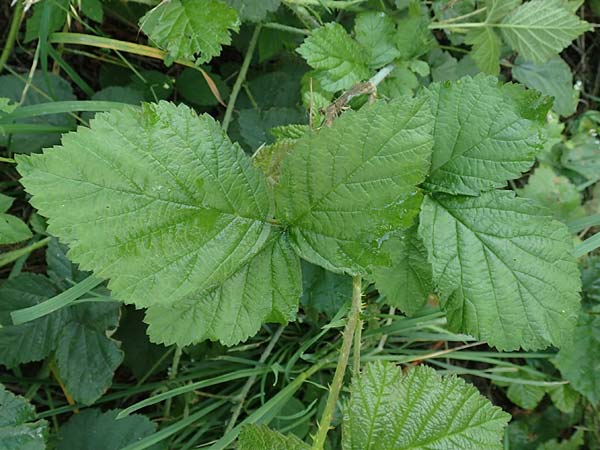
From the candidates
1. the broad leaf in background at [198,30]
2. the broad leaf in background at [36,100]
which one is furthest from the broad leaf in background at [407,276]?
the broad leaf in background at [36,100]

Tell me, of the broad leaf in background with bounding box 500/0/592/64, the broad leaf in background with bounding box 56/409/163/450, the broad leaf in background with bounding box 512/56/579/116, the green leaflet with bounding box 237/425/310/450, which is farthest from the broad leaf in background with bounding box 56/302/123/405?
the broad leaf in background with bounding box 512/56/579/116

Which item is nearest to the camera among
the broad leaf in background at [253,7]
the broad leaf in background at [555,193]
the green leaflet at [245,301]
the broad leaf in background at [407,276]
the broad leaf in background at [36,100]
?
the green leaflet at [245,301]

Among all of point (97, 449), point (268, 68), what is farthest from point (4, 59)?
point (97, 449)

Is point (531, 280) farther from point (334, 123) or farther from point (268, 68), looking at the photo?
point (268, 68)

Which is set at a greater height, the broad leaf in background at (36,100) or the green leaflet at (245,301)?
the broad leaf in background at (36,100)

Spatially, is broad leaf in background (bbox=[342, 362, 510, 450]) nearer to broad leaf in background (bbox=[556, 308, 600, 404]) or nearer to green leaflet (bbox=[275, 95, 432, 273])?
green leaflet (bbox=[275, 95, 432, 273])

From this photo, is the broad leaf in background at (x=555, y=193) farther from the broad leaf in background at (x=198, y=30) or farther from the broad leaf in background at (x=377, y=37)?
the broad leaf in background at (x=198, y=30)

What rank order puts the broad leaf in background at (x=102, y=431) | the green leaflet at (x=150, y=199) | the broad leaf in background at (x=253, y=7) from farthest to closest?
the broad leaf in background at (x=102, y=431) < the broad leaf in background at (x=253, y=7) < the green leaflet at (x=150, y=199)
